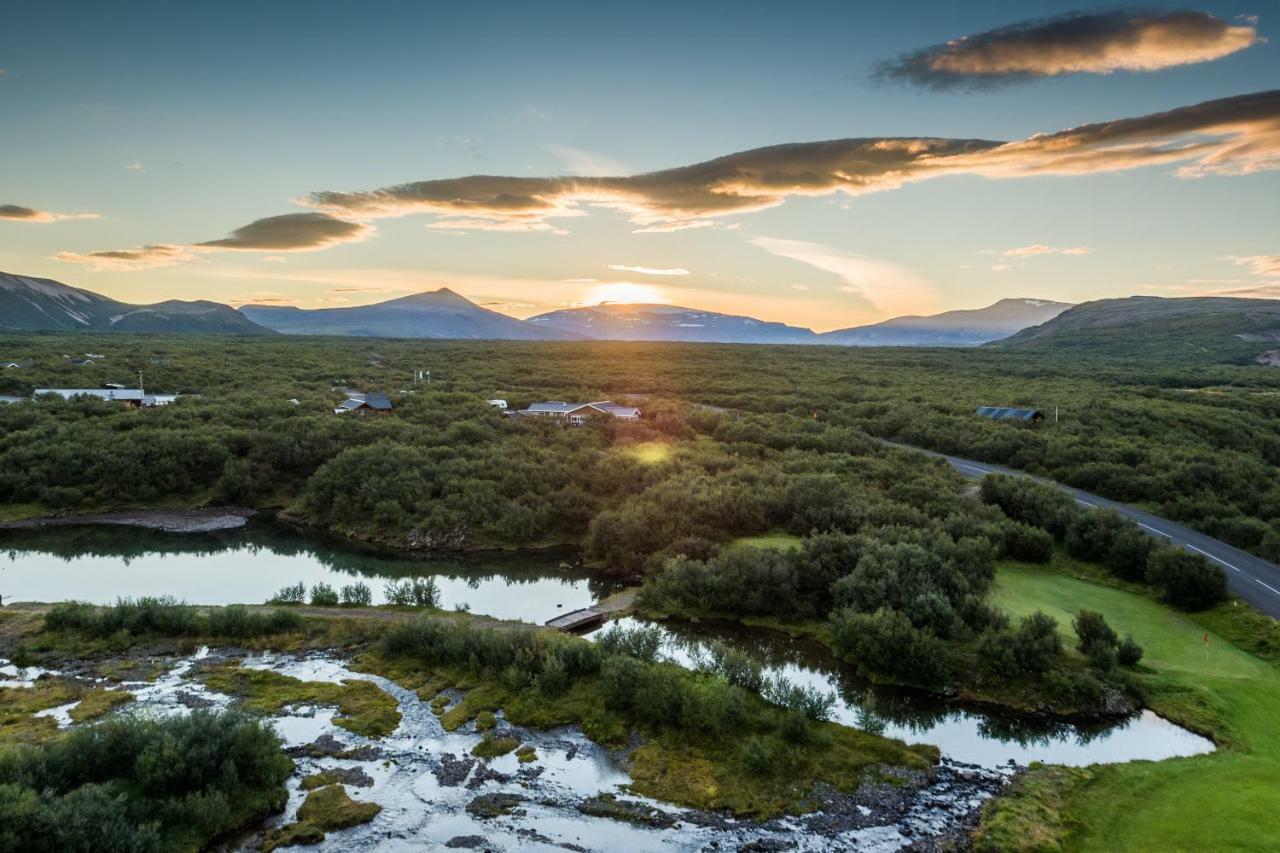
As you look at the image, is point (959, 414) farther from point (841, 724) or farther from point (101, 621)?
point (101, 621)

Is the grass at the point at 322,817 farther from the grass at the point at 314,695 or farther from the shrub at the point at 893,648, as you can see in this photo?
the shrub at the point at 893,648

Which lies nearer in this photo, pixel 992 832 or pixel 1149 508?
pixel 992 832

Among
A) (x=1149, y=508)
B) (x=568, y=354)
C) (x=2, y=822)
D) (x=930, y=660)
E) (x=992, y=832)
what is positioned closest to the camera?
(x=2, y=822)

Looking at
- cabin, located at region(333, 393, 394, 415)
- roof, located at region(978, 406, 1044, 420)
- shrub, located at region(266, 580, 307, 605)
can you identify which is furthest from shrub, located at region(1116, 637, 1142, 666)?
cabin, located at region(333, 393, 394, 415)

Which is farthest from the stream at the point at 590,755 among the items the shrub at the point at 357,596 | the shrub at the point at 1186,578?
the shrub at the point at 1186,578

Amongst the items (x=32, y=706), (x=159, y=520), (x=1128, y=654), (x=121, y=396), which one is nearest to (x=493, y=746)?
(x=32, y=706)

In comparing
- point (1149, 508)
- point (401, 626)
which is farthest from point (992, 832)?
point (1149, 508)
